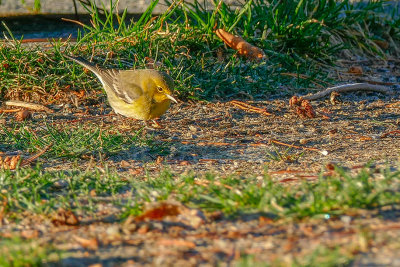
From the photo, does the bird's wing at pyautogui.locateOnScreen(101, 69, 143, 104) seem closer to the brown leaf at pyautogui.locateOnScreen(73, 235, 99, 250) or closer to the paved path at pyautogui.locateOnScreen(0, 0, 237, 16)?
the paved path at pyautogui.locateOnScreen(0, 0, 237, 16)

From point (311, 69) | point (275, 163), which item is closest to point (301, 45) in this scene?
point (311, 69)

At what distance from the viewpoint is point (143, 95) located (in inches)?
260

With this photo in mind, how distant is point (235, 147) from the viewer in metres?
5.75

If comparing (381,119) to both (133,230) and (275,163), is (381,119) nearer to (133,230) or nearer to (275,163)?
(275,163)

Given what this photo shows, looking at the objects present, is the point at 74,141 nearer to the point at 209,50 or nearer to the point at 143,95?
the point at 143,95

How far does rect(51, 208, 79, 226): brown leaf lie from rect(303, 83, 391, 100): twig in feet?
14.0

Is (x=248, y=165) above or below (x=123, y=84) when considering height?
above

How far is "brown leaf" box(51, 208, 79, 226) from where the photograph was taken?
3.60m

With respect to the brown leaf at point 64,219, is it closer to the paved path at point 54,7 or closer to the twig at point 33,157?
the twig at point 33,157

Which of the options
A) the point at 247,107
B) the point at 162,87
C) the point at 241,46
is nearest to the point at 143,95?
the point at 162,87

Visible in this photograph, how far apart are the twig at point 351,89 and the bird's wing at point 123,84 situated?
206cm

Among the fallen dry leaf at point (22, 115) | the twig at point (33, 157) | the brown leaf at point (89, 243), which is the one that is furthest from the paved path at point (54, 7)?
the brown leaf at point (89, 243)

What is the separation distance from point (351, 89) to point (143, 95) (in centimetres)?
266

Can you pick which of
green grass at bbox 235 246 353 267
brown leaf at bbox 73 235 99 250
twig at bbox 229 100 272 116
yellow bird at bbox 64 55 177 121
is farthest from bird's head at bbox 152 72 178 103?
green grass at bbox 235 246 353 267
